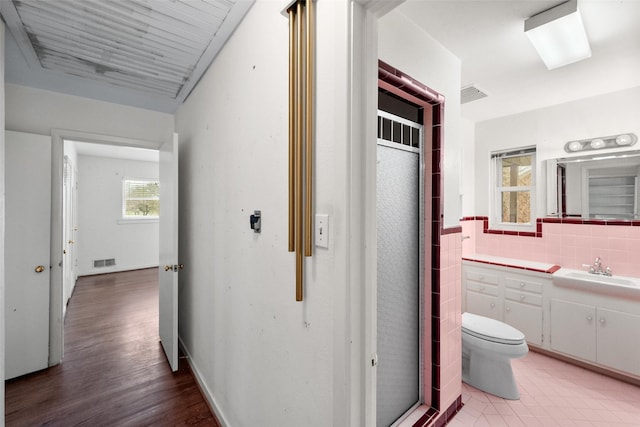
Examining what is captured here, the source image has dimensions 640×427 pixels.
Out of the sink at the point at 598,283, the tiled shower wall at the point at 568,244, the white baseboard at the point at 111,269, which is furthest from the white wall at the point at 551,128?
the white baseboard at the point at 111,269

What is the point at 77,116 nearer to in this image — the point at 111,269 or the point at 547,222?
the point at 111,269

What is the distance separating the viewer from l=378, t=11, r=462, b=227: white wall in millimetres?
1417

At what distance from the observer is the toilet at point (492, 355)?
1.98 m

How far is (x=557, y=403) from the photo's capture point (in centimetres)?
197

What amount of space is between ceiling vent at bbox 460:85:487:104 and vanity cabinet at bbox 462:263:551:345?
170 cm

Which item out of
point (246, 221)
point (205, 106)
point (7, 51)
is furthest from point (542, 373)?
point (7, 51)

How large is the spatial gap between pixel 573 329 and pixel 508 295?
0.52 metres

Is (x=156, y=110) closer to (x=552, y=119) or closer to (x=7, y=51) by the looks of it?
(x=7, y=51)

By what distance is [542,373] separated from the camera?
234 centimetres

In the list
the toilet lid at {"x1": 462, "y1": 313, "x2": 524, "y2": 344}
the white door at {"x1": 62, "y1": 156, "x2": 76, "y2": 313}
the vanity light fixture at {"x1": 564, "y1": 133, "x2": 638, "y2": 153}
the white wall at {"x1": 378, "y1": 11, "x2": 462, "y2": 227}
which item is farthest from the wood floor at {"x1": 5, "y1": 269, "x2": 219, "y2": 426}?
the vanity light fixture at {"x1": 564, "y1": 133, "x2": 638, "y2": 153}

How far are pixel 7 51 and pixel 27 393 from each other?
240 cm

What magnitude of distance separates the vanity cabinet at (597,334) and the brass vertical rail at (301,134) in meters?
2.72

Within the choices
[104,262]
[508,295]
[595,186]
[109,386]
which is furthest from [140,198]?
[595,186]

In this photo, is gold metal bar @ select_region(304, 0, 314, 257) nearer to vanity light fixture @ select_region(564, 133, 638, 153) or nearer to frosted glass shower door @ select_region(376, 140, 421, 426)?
frosted glass shower door @ select_region(376, 140, 421, 426)
